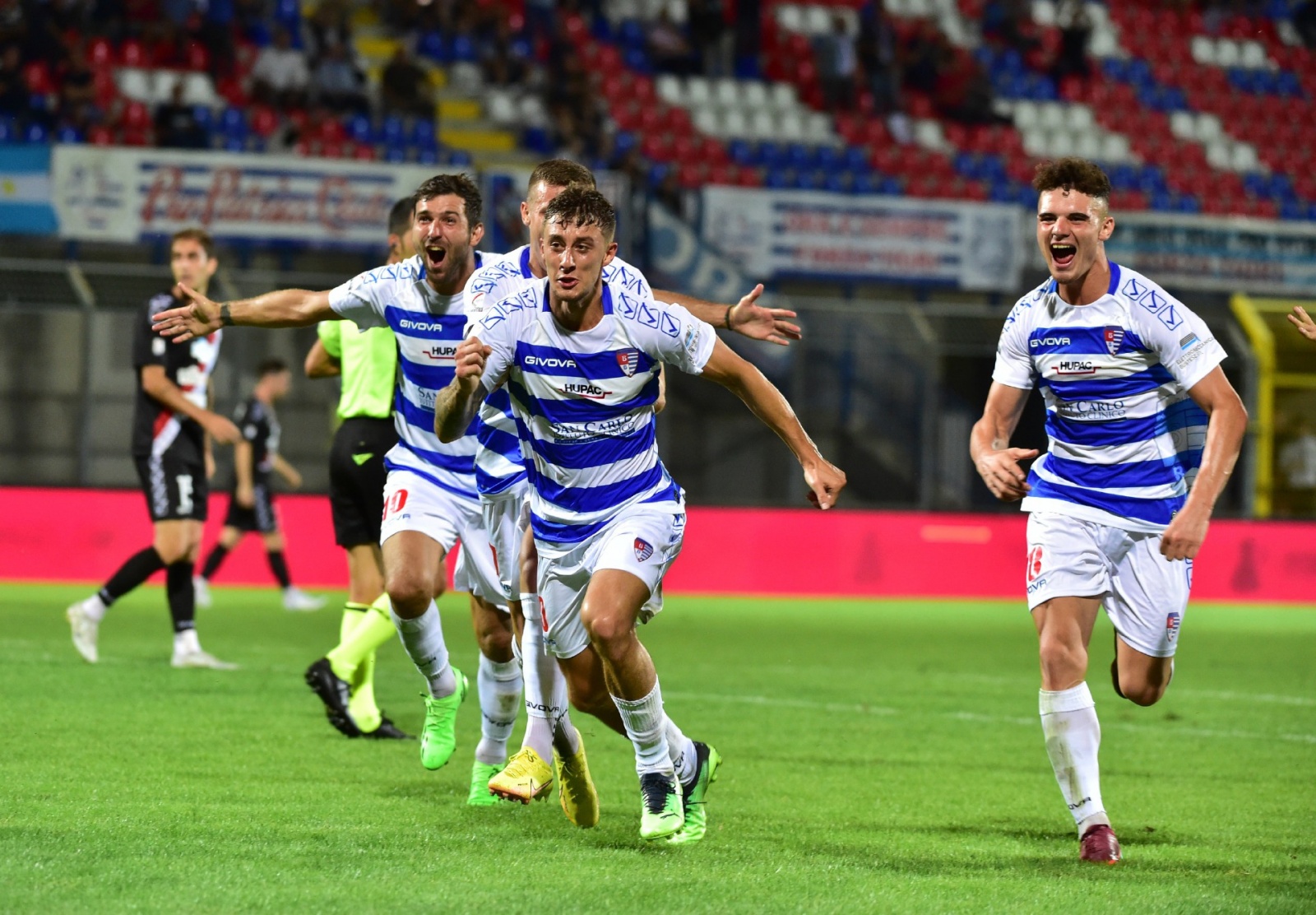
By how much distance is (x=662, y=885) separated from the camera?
15.9 ft

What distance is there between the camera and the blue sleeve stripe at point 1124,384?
232 inches

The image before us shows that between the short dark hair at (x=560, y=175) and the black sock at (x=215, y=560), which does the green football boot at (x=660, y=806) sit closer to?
the short dark hair at (x=560, y=175)

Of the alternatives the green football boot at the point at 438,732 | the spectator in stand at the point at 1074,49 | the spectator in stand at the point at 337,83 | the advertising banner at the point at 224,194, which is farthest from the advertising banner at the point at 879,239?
the green football boot at the point at 438,732

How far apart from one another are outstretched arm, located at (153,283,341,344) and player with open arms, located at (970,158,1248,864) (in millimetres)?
2408

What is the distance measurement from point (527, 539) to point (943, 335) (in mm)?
14616

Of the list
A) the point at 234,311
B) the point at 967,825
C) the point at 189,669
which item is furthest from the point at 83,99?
the point at 967,825

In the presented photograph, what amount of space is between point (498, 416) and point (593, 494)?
0.91m

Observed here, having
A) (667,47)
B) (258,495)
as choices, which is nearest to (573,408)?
(258,495)

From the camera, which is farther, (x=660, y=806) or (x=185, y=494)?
(x=185, y=494)

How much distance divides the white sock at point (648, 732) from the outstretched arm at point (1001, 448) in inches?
50.2

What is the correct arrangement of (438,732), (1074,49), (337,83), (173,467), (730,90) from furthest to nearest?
(1074,49)
(730,90)
(337,83)
(173,467)
(438,732)

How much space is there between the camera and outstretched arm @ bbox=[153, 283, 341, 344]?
20.4ft

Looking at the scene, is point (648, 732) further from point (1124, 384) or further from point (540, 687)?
point (1124, 384)

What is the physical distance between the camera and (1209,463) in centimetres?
545
